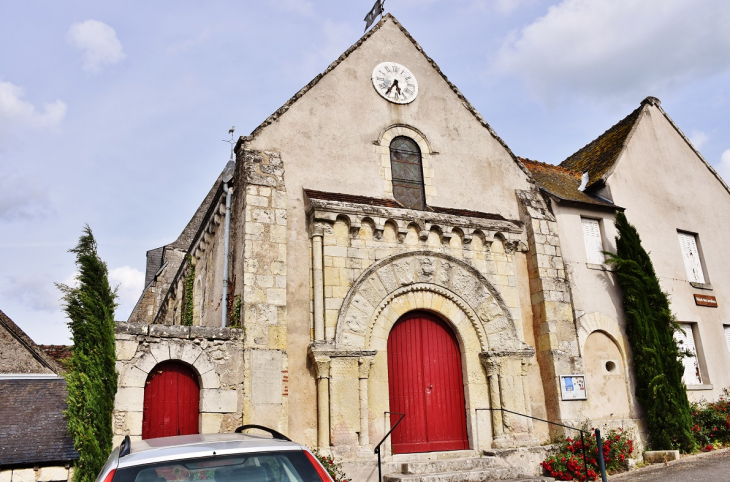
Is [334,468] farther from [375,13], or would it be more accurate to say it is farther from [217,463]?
[375,13]

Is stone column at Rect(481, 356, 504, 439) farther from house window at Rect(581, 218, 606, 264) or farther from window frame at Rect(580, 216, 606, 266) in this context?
house window at Rect(581, 218, 606, 264)

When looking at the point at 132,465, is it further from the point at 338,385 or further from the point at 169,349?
the point at 338,385

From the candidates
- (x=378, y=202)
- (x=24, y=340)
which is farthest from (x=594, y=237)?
(x=24, y=340)

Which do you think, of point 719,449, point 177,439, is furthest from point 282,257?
point 719,449

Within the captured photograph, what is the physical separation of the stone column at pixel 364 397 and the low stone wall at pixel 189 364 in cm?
181

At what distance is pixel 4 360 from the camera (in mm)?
14195

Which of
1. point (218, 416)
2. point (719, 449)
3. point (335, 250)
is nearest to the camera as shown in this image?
point (218, 416)

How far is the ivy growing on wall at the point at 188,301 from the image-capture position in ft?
42.5

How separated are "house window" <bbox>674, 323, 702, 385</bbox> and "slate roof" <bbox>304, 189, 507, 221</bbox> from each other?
5018 millimetres

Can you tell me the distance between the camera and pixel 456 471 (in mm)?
8695

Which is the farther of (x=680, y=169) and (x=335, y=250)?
(x=680, y=169)

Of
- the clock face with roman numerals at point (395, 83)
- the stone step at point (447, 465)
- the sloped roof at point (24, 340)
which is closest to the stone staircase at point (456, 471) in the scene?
the stone step at point (447, 465)

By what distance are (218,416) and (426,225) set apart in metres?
4.63

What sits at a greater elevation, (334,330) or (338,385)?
(334,330)
